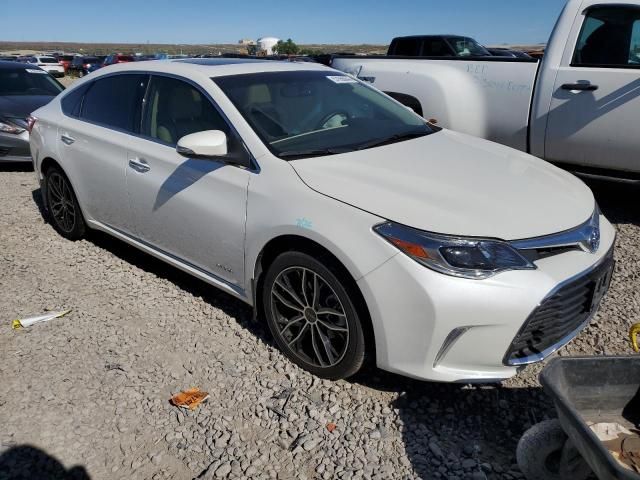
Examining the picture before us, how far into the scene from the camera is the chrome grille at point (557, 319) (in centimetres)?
249

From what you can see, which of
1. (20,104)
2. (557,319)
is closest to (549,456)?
(557,319)

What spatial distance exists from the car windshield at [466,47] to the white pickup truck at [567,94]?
19.8 ft

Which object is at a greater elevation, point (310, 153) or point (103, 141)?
point (310, 153)

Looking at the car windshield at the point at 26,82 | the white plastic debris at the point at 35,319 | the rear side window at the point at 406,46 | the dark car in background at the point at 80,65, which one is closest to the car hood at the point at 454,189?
the white plastic debris at the point at 35,319

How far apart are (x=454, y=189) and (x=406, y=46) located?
33.9 feet

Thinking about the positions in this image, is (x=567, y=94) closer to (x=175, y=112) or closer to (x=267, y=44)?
(x=175, y=112)

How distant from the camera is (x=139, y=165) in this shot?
151 inches

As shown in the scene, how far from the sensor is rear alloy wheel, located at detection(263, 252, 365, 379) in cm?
277

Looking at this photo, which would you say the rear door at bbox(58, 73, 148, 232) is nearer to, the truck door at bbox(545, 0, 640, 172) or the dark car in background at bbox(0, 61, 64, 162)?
the truck door at bbox(545, 0, 640, 172)

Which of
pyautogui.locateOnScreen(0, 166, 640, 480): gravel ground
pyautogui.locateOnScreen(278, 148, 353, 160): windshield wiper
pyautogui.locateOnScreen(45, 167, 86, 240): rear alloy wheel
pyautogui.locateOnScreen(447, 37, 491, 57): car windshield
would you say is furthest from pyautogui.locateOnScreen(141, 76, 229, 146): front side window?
pyautogui.locateOnScreen(447, 37, 491, 57): car windshield

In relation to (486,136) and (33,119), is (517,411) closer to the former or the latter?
(486,136)

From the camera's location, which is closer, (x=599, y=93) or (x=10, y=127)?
(x=599, y=93)

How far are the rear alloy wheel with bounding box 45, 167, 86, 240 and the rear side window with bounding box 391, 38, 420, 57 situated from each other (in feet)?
28.8

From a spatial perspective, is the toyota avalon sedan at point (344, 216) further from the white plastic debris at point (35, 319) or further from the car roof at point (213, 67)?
the white plastic debris at point (35, 319)
